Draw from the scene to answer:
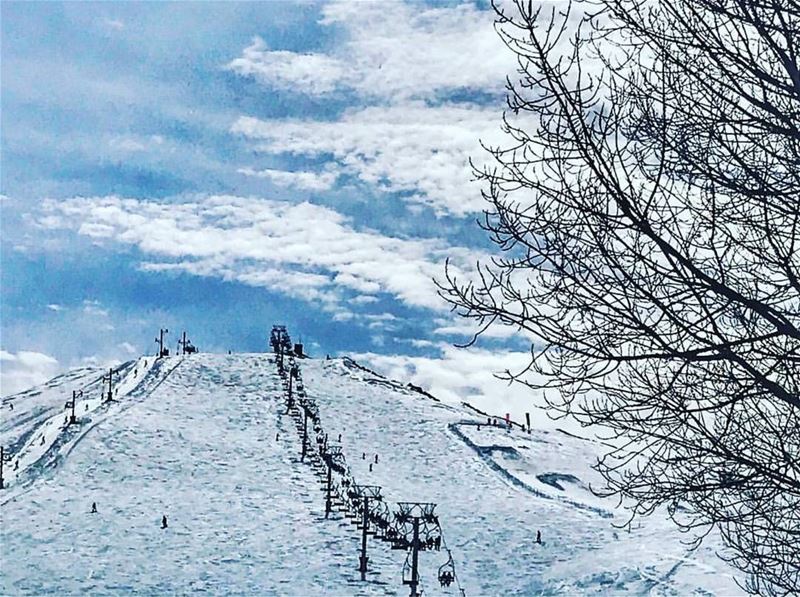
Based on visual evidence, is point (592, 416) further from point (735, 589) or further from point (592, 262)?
point (735, 589)

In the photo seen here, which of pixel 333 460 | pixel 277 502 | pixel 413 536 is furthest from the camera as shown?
pixel 333 460

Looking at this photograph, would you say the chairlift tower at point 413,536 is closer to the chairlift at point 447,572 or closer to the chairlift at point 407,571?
the chairlift at point 407,571

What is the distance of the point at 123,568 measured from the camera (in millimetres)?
31609

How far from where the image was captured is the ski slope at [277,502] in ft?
100

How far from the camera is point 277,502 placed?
41.0 m

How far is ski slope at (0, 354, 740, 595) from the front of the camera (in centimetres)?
3062

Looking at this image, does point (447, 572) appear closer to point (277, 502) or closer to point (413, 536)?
point (413, 536)

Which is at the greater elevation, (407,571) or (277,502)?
(277,502)

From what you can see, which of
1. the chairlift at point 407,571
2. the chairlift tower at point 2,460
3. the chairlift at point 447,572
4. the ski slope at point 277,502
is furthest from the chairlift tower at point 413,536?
the chairlift tower at point 2,460

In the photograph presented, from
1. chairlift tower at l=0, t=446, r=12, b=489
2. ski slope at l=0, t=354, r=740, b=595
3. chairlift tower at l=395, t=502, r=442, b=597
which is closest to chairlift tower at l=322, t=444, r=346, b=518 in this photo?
ski slope at l=0, t=354, r=740, b=595

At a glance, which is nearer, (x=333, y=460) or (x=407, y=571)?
(x=407, y=571)

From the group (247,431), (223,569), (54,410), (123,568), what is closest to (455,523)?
(223,569)

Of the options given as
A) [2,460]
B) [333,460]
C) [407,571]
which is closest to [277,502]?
[333,460]

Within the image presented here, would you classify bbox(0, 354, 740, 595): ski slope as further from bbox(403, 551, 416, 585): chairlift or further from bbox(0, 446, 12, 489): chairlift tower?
bbox(0, 446, 12, 489): chairlift tower
